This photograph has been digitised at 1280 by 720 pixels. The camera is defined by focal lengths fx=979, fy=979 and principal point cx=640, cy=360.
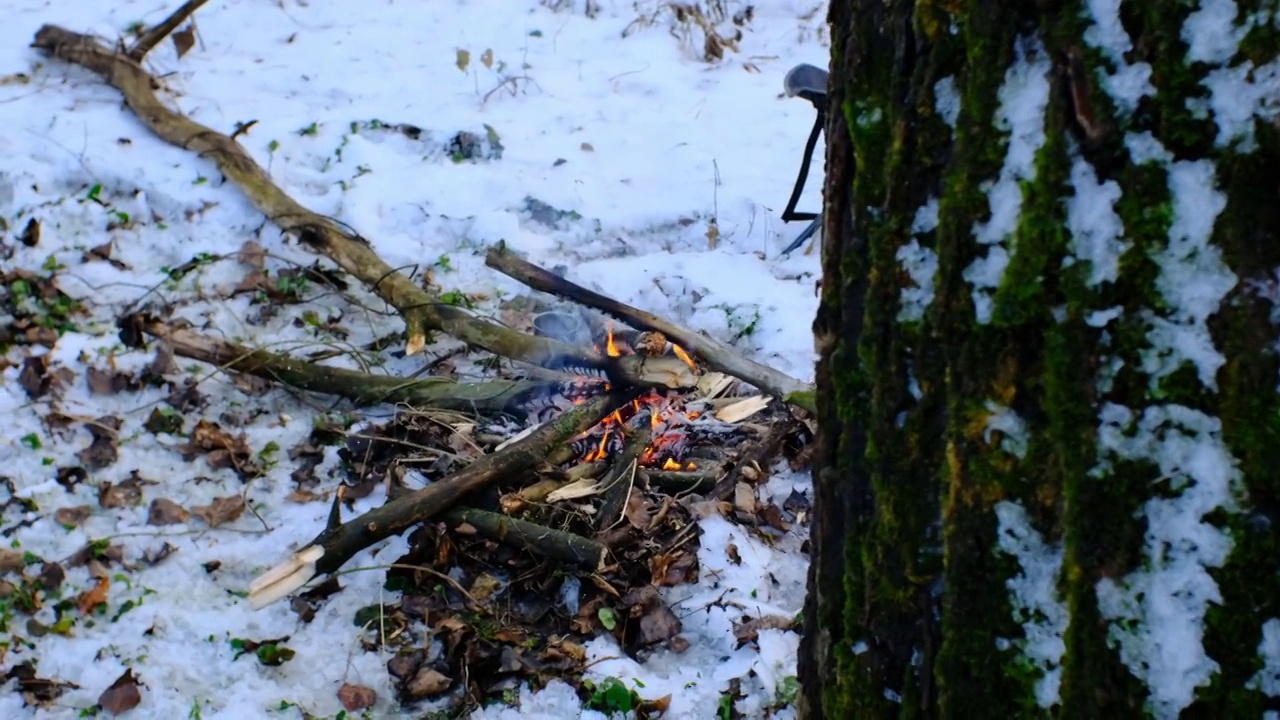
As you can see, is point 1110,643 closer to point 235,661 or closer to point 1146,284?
point 1146,284

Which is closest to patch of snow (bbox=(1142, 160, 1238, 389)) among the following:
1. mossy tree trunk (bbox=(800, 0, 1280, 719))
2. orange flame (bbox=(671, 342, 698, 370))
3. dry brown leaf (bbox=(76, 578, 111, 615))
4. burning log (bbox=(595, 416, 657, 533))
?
mossy tree trunk (bbox=(800, 0, 1280, 719))

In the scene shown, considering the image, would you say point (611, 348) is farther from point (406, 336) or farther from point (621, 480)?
point (406, 336)

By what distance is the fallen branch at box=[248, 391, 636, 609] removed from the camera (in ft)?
9.83

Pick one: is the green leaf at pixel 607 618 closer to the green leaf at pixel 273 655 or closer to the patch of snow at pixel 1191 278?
the green leaf at pixel 273 655

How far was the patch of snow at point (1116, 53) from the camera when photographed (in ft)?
3.54

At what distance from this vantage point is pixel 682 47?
282 inches

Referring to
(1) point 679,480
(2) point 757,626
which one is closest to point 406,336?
(1) point 679,480

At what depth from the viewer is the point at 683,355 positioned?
4.04 m

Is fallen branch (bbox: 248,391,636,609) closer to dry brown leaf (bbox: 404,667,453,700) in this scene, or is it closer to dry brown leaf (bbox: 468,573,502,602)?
dry brown leaf (bbox: 468,573,502,602)

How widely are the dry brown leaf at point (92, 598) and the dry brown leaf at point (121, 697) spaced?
38 cm

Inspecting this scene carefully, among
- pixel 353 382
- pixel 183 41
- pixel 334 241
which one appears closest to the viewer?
pixel 353 382

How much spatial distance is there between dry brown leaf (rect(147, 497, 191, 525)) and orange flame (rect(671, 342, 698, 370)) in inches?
76.8

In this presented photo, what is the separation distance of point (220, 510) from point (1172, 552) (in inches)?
129

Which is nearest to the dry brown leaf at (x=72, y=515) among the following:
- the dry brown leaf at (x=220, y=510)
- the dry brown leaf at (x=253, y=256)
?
the dry brown leaf at (x=220, y=510)
